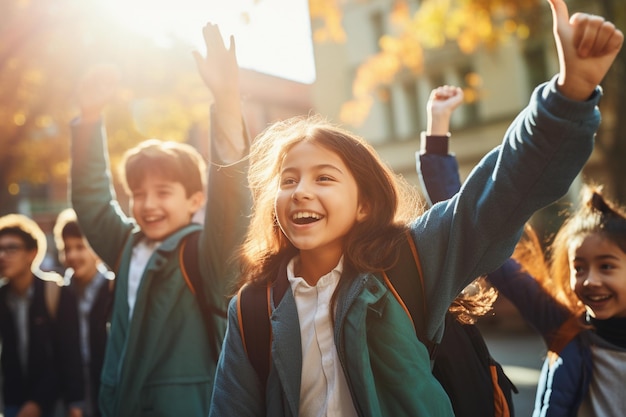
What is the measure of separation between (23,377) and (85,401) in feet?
1.35

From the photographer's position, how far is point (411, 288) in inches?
69.8

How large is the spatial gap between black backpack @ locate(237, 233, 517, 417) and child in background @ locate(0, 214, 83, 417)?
278cm

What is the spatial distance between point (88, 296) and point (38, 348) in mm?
481

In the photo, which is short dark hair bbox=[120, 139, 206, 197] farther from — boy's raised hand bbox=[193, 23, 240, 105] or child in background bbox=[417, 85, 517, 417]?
child in background bbox=[417, 85, 517, 417]

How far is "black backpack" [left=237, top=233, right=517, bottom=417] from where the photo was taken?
177cm

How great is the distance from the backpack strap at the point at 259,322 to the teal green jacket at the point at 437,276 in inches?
1.0

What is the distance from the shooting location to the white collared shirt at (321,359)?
1784 mm

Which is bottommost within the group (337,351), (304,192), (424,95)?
(337,351)

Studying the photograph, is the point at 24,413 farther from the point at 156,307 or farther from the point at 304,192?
the point at 304,192

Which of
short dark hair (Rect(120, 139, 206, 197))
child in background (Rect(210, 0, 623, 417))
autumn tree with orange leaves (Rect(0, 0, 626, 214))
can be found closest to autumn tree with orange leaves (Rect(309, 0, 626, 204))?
autumn tree with orange leaves (Rect(0, 0, 626, 214))

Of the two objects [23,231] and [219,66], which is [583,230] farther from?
[23,231]

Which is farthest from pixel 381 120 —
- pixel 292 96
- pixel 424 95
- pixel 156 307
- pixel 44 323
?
pixel 156 307

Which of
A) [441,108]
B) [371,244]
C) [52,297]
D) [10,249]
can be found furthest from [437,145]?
[10,249]

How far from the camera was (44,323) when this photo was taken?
445cm
